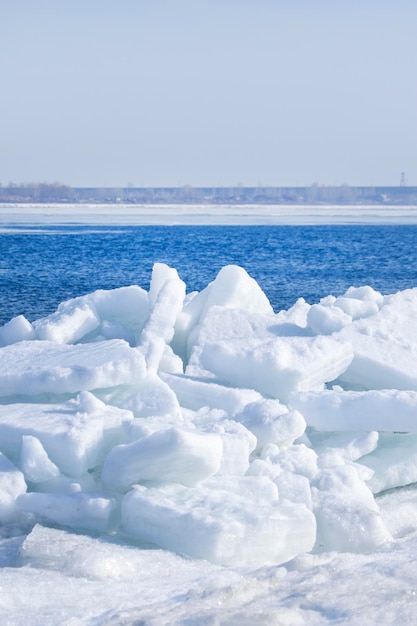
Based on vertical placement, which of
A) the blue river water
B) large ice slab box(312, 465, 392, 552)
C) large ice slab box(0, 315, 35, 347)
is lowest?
the blue river water

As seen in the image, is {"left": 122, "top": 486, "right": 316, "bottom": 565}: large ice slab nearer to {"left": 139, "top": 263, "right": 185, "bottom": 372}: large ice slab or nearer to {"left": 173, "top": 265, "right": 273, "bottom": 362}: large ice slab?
{"left": 139, "top": 263, "right": 185, "bottom": 372}: large ice slab

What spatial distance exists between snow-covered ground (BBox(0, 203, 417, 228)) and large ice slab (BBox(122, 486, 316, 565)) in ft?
216

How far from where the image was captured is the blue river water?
2067 cm

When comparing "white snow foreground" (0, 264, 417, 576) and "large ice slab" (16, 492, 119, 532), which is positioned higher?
"white snow foreground" (0, 264, 417, 576)

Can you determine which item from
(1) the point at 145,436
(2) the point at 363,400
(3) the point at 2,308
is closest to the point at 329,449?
(2) the point at 363,400

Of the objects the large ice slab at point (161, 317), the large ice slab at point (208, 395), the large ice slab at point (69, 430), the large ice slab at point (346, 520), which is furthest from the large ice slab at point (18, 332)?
the large ice slab at point (346, 520)

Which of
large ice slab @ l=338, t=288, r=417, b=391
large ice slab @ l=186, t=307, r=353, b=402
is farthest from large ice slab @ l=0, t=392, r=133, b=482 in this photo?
large ice slab @ l=338, t=288, r=417, b=391

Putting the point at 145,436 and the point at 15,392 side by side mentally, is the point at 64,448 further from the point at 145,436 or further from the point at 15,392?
the point at 15,392

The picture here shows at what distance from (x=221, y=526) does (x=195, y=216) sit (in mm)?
96167

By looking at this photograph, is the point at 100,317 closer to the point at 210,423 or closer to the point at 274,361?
the point at 274,361

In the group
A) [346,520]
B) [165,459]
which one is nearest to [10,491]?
[165,459]

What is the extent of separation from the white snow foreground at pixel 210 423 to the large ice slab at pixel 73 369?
11 mm

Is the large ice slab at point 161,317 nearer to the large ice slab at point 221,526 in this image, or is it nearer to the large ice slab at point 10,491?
the large ice slab at point 10,491

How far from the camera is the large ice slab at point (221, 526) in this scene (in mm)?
4250
